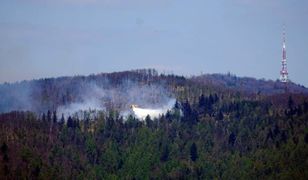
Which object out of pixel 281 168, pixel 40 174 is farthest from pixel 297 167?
pixel 40 174

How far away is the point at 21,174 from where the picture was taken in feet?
634

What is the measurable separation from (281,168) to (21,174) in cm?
8209

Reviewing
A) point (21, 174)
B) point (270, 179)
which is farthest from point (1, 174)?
point (270, 179)

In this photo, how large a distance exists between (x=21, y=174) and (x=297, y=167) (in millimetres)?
85910

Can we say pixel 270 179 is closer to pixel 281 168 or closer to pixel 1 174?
pixel 281 168

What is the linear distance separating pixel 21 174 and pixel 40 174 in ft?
Answer: 23.3

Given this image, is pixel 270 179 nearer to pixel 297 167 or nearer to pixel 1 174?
pixel 297 167

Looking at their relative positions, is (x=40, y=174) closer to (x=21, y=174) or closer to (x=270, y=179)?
(x=21, y=174)

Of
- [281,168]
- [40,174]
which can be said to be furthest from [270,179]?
[40,174]

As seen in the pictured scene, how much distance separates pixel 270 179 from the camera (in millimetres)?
196375

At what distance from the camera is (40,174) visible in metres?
198

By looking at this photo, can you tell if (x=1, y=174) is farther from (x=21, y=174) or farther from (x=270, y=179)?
(x=270, y=179)

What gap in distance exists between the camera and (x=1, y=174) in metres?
190

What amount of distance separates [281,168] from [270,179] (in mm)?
5932
